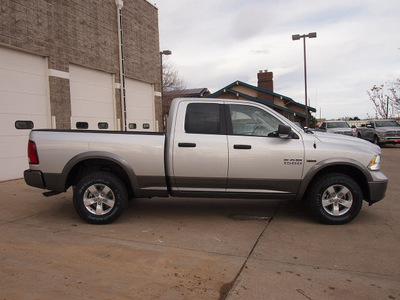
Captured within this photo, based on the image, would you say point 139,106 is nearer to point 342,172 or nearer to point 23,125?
point 23,125

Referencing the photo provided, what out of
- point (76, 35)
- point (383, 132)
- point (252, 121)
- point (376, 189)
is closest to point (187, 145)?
point (252, 121)

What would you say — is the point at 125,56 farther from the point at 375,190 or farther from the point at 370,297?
the point at 370,297

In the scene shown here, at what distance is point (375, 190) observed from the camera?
476cm

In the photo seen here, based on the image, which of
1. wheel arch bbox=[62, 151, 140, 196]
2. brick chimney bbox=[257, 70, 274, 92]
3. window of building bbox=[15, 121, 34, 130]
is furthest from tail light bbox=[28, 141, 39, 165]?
brick chimney bbox=[257, 70, 274, 92]

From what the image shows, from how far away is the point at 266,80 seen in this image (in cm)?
3141

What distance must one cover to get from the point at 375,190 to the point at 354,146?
0.71 m

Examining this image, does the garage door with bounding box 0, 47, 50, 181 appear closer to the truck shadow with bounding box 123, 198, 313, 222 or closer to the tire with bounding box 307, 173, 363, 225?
the truck shadow with bounding box 123, 198, 313, 222

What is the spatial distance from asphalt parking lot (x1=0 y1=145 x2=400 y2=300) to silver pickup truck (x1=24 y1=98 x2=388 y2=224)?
441 millimetres

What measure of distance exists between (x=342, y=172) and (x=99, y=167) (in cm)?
382

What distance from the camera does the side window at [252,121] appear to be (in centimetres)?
489

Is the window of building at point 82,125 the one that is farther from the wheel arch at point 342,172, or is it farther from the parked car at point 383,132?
the parked car at point 383,132

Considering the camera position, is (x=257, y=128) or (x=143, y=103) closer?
(x=257, y=128)

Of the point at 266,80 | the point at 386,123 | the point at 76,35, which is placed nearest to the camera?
the point at 76,35

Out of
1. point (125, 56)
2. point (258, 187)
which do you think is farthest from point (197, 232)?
point (125, 56)
